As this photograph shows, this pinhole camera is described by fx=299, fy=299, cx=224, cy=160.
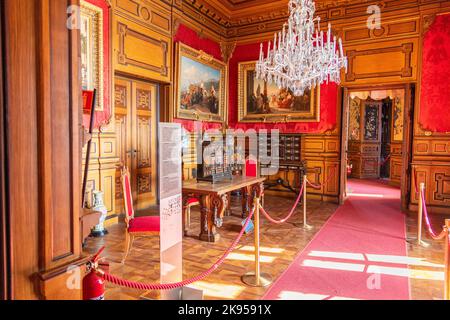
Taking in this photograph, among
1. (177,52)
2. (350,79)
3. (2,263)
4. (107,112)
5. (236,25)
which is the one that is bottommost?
(2,263)

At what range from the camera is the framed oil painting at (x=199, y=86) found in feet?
22.6

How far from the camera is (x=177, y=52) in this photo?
6723mm

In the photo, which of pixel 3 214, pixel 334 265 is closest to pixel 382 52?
pixel 334 265

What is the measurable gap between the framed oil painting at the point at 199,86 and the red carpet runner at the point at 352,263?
4.04 meters

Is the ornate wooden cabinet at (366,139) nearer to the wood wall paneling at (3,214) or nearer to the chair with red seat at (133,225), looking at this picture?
the chair with red seat at (133,225)

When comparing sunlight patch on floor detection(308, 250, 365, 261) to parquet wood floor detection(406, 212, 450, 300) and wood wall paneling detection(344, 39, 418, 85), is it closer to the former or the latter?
parquet wood floor detection(406, 212, 450, 300)

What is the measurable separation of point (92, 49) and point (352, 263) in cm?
496

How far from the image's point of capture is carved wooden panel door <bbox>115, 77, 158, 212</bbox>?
18.7ft

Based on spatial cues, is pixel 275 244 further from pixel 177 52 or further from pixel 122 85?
pixel 177 52

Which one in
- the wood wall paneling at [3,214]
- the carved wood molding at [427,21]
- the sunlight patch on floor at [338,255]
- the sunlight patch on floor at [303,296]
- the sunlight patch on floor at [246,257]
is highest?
the carved wood molding at [427,21]

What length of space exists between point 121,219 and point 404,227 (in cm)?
509

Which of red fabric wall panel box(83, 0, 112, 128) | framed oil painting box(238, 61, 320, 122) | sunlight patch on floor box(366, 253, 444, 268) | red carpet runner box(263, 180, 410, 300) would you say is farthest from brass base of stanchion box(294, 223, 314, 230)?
red fabric wall panel box(83, 0, 112, 128)

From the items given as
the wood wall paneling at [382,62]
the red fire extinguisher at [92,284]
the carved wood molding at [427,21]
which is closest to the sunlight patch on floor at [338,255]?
the red fire extinguisher at [92,284]

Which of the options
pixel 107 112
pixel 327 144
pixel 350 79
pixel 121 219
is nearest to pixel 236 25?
pixel 350 79
